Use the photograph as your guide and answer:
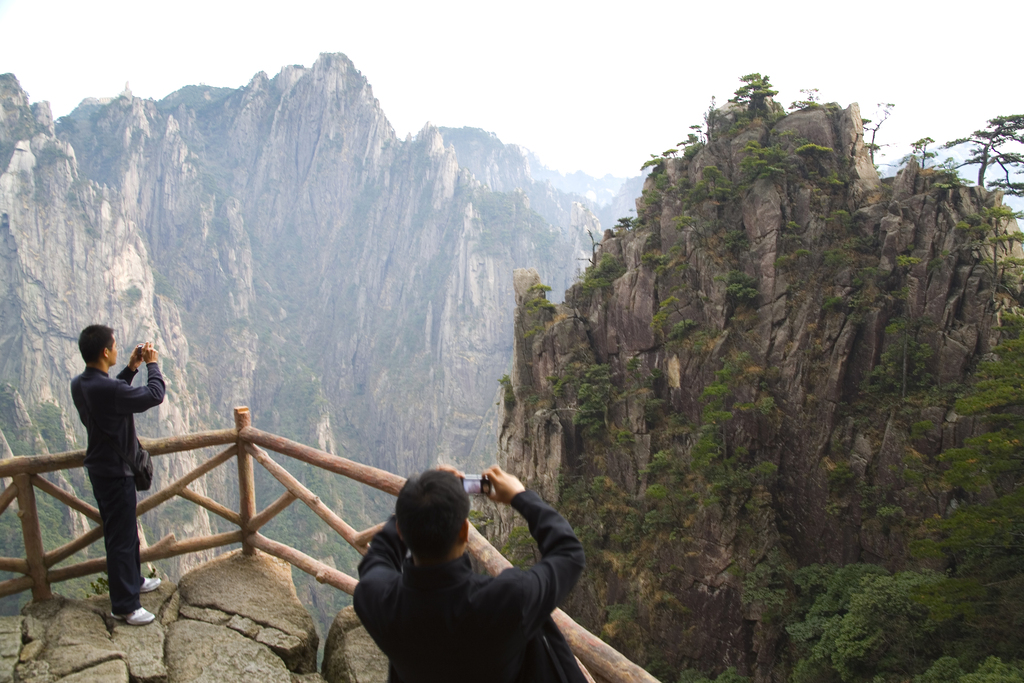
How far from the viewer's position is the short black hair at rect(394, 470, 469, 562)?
60.5 inches

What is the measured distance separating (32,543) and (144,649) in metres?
1.26

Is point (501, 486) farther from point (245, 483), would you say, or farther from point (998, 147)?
point (998, 147)

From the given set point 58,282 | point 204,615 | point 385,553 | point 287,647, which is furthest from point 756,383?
point 58,282

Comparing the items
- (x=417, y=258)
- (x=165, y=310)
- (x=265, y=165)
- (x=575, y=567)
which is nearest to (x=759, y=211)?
(x=575, y=567)

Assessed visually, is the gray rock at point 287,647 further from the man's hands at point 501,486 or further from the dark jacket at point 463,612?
the man's hands at point 501,486

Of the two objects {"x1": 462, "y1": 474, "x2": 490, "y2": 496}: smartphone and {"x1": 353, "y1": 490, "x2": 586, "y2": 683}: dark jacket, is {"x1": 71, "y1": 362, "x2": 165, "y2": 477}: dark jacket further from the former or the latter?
{"x1": 353, "y1": 490, "x2": 586, "y2": 683}: dark jacket

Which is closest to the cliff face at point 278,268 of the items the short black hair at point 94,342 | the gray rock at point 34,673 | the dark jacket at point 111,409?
the gray rock at point 34,673

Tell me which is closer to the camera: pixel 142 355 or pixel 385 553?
pixel 385 553

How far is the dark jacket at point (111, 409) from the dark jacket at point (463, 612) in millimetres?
2489

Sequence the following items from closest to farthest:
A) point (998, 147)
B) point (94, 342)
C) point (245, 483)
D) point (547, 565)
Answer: point (547, 565), point (94, 342), point (245, 483), point (998, 147)

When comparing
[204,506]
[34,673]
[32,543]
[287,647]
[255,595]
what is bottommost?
[287,647]

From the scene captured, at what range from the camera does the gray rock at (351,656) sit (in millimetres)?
3603

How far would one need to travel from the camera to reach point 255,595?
4.32 metres

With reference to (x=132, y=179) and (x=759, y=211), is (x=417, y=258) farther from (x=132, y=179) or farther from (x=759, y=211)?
(x=759, y=211)
